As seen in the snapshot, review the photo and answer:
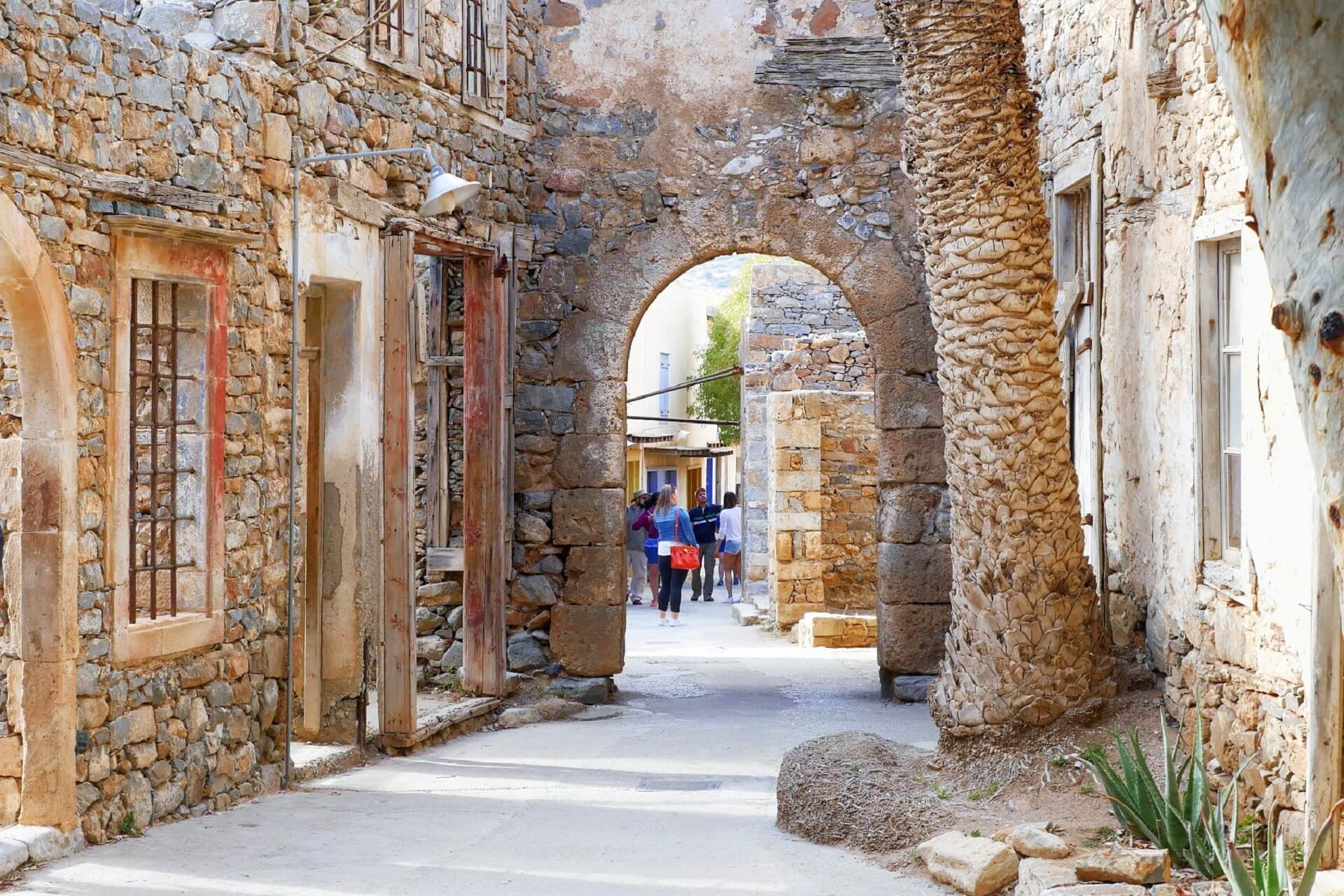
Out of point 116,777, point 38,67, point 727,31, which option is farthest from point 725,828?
point 727,31

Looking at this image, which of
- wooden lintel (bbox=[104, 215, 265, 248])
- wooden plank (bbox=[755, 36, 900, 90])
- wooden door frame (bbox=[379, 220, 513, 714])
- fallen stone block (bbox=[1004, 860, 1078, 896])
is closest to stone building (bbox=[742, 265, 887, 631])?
wooden plank (bbox=[755, 36, 900, 90])

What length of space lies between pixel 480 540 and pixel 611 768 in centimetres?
220

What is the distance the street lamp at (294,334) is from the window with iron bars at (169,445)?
2.28 ft

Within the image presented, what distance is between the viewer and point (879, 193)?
10.3 m

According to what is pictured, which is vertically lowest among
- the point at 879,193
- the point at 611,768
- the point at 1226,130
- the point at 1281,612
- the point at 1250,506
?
the point at 611,768

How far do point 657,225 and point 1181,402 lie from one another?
4.76 m

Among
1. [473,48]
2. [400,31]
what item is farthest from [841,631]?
[400,31]

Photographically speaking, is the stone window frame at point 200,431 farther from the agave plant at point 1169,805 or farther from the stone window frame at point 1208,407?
the stone window frame at point 1208,407

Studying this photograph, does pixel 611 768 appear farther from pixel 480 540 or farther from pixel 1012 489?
pixel 1012 489

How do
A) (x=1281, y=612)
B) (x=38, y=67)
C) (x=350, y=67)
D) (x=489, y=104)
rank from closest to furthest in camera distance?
(x=1281, y=612), (x=38, y=67), (x=350, y=67), (x=489, y=104)

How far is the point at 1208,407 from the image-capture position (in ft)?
20.2

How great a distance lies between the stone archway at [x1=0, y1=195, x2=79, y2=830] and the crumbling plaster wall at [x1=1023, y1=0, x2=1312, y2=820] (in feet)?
14.6

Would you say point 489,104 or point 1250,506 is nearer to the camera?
point 1250,506

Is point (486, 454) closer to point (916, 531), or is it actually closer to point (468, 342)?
point (468, 342)
